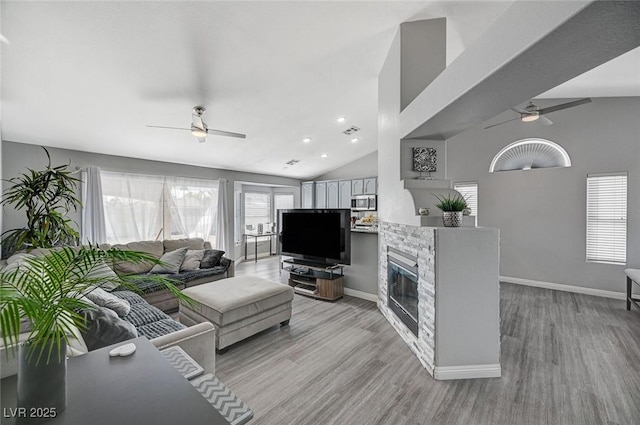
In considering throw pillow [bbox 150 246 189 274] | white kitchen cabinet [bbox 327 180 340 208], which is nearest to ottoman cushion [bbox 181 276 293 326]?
throw pillow [bbox 150 246 189 274]

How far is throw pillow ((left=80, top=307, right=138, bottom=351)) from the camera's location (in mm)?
1513

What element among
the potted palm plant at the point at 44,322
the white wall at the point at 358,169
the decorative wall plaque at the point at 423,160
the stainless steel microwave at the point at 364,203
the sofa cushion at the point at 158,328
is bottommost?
the sofa cushion at the point at 158,328

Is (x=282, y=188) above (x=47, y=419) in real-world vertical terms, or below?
above

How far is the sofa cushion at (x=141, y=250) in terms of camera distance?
12.3ft

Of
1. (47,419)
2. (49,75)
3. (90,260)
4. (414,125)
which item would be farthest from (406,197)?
(49,75)

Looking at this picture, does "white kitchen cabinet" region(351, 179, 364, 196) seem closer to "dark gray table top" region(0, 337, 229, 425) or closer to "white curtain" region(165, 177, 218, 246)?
"white curtain" region(165, 177, 218, 246)

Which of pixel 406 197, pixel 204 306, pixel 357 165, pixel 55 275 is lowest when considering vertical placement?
pixel 204 306

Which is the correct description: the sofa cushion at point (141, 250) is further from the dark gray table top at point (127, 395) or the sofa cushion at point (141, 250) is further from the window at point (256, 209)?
the window at point (256, 209)

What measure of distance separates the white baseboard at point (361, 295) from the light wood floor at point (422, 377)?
1.91ft

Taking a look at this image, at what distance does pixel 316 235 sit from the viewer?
167 inches

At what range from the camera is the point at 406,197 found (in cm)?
278

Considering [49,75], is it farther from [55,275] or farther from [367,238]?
[367,238]

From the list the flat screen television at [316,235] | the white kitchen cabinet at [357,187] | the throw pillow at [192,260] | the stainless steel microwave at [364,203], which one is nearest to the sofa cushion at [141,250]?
the throw pillow at [192,260]

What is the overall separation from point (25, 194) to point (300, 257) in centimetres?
329
